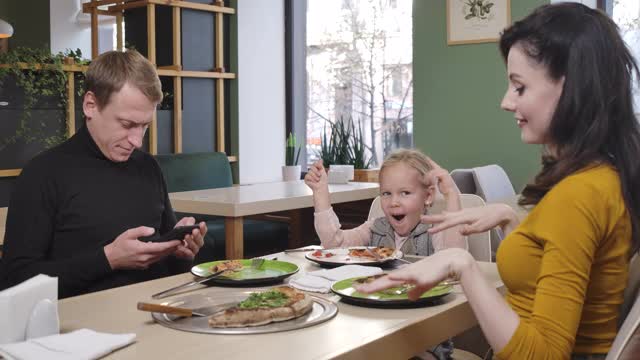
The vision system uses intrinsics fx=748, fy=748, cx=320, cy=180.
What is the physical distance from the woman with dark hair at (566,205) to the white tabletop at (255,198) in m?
1.91

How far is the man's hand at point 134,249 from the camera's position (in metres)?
1.67

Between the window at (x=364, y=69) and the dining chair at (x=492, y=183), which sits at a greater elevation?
the window at (x=364, y=69)

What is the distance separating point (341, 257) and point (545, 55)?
0.82 metres

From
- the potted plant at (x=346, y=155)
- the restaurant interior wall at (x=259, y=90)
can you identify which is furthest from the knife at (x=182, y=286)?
the restaurant interior wall at (x=259, y=90)

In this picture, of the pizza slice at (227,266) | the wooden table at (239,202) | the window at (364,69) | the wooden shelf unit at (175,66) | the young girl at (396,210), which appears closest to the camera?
the pizza slice at (227,266)

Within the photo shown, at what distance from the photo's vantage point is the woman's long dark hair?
4.18 feet

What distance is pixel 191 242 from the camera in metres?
1.94

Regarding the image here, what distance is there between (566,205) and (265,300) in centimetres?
55

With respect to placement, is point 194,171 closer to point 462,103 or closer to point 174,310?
point 462,103

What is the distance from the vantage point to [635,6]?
14.2 ft

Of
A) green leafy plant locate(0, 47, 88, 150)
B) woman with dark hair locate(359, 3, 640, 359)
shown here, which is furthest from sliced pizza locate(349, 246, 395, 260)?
green leafy plant locate(0, 47, 88, 150)

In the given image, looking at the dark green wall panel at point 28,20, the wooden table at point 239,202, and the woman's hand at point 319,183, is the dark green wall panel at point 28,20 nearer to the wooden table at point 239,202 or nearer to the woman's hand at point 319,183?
the wooden table at point 239,202

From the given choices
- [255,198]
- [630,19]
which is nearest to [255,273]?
[255,198]

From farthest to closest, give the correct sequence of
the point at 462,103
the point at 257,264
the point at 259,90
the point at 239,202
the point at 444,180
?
the point at 259,90 < the point at 462,103 < the point at 239,202 < the point at 444,180 < the point at 257,264
